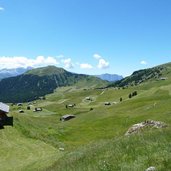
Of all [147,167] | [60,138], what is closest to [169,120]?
[60,138]

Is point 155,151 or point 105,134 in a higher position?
point 155,151

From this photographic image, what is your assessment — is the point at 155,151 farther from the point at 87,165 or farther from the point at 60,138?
the point at 60,138

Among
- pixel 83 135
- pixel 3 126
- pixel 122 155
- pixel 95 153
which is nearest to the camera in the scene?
pixel 122 155

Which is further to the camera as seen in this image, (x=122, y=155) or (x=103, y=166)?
(x=122, y=155)

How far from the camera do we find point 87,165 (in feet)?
72.2

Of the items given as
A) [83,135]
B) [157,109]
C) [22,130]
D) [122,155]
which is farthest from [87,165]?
[157,109]

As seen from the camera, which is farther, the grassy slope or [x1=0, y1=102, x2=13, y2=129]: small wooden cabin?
[x1=0, y1=102, x2=13, y2=129]: small wooden cabin

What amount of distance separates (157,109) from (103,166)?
110142 mm

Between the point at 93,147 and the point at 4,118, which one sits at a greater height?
the point at 93,147

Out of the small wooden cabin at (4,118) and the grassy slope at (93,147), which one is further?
the small wooden cabin at (4,118)

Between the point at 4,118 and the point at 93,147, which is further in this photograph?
the point at 4,118

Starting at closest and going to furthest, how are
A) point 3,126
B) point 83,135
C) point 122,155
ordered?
point 122,155, point 3,126, point 83,135

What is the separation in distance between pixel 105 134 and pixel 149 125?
215ft

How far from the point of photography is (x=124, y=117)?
129750 millimetres
